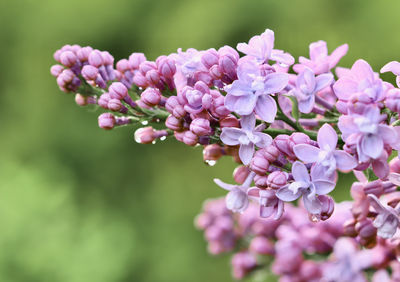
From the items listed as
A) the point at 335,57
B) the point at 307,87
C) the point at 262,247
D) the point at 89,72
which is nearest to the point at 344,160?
the point at 307,87

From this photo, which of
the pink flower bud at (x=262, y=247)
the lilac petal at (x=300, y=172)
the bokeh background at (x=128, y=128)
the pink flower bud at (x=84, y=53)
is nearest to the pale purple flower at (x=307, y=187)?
the lilac petal at (x=300, y=172)

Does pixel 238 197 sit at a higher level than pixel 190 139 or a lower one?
lower

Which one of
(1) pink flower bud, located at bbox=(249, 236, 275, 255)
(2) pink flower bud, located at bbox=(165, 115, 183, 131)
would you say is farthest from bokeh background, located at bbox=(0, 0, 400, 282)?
(2) pink flower bud, located at bbox=(165, 115, 183, 131)

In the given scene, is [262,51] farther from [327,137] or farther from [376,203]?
[376,203]

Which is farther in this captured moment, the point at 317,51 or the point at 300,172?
the point at 317,51

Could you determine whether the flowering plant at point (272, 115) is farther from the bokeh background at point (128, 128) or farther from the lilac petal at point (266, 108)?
the bokeh background at point (128, 128)

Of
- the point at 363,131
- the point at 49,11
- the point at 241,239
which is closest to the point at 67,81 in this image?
the point at 363,131

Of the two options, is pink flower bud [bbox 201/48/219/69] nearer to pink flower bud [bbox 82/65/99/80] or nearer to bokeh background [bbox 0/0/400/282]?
pink flower bud [bbox 82/65/99/80]
